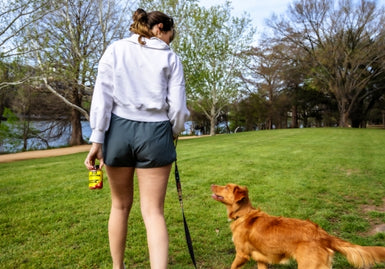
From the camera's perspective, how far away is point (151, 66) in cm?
189

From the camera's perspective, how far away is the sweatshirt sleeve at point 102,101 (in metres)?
1.83

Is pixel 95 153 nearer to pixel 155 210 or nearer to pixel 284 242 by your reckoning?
pixel 155 210

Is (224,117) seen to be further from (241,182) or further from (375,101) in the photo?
(241,182)

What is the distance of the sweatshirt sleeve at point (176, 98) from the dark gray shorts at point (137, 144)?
9cm

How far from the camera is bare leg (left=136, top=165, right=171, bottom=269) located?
190 cm

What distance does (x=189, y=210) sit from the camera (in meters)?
4.23

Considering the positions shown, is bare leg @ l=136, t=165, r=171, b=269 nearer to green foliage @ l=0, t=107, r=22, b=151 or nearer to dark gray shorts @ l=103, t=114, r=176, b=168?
dark gray shorts @ l=103, t=114, r=176, b=168

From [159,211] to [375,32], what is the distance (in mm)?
31112

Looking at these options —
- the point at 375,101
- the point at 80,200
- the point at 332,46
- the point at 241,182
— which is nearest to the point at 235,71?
the point at 332,46

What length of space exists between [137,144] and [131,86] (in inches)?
15.4

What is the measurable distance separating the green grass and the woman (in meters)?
1.15

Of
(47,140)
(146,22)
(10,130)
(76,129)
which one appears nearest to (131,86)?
(146,22)

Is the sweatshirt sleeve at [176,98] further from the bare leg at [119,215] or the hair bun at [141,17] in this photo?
the bare leg at [119,215]

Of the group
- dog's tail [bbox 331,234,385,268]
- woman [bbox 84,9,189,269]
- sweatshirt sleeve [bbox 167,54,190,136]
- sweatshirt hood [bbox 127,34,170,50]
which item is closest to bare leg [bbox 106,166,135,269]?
woman [bbox 84,9,189,269]
